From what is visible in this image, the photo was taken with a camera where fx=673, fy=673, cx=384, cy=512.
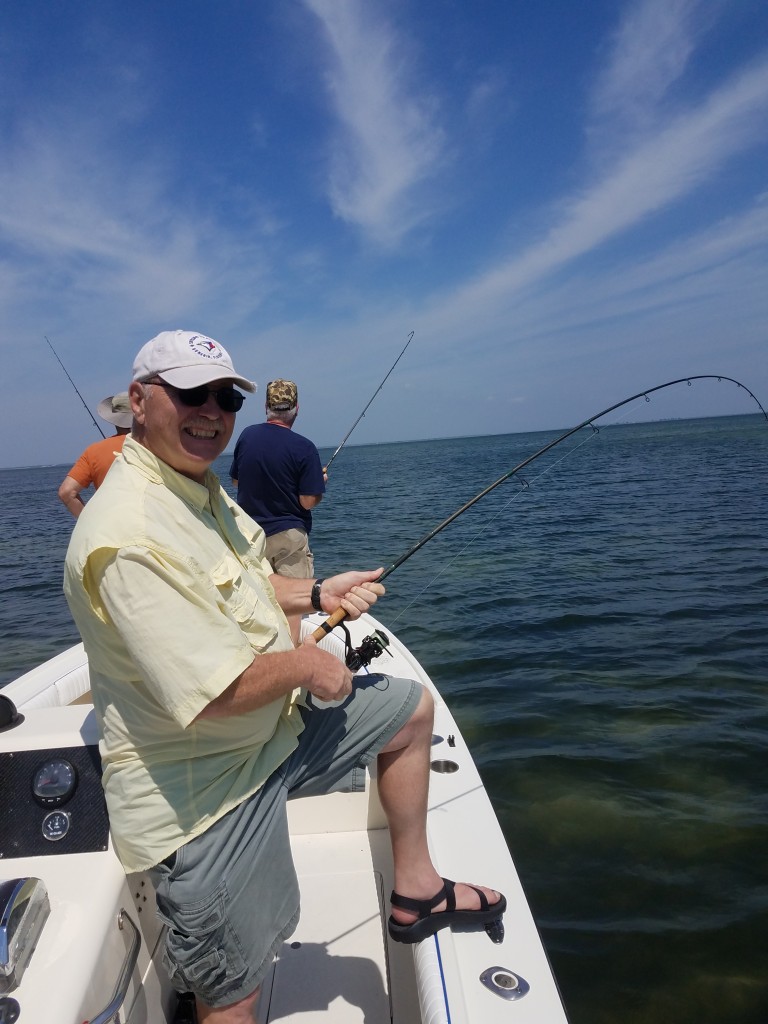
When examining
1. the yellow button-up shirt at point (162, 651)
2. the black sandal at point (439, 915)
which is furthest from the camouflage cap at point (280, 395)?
the black sandal at point (439, 915)

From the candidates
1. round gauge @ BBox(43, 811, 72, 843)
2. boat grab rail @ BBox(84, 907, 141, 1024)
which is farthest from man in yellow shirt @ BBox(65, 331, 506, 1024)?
round gauge @ BBox(43, 811, 72, 843)

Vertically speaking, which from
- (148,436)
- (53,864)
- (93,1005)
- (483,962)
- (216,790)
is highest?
(148,436)

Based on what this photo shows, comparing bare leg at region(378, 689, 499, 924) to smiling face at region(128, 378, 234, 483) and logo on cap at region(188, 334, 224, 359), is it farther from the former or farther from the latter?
logo on cap at region(188, 334, 224, 359)

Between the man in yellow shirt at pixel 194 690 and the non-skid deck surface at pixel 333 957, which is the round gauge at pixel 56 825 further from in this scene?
the non-skid deck surface at pixel 333 957

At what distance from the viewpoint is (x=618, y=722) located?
534 cm

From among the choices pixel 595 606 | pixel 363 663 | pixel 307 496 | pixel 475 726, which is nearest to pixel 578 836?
pixel 475 726

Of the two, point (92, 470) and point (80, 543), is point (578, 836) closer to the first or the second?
point (80, 543)

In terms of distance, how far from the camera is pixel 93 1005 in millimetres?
1508

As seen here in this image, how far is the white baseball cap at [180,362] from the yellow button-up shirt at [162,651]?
20 cm

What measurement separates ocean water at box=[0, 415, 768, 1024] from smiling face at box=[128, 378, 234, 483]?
2934mm

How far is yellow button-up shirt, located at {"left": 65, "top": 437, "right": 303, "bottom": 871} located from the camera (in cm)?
145

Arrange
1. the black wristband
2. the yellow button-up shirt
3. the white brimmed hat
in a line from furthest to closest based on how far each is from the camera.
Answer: the white brimmed hat < the black wristband < the yellow button-up shirt

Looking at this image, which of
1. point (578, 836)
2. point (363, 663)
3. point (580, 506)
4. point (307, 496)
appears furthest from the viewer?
point (580, 506)

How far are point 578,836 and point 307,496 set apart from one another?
283 cm
